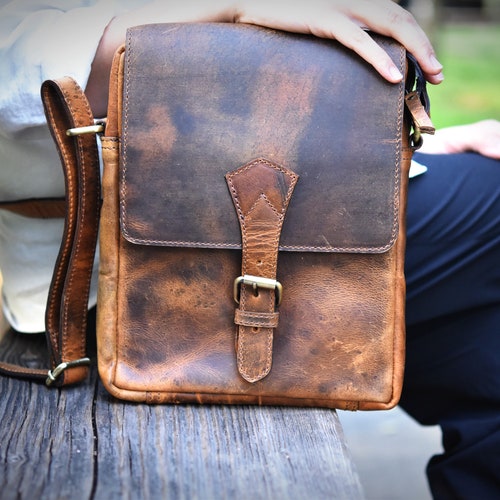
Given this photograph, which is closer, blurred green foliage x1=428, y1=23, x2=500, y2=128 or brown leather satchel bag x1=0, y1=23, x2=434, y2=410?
brown leather satchel bag x1=0, y1=23, x2=434, y2=410

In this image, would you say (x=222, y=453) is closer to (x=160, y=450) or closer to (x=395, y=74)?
(x=160, y=450)

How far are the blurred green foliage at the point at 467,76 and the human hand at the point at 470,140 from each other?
4895 mm

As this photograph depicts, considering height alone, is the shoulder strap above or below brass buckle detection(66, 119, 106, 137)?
below

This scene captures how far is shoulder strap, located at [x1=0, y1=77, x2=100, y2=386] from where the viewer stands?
4.55ft

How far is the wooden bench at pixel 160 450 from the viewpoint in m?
1.16

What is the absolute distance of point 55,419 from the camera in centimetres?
136

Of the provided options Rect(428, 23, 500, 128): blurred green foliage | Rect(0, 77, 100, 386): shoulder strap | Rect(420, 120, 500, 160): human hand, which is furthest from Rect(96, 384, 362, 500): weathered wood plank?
Rect(428, 23, 500, 128): blurred green foliage

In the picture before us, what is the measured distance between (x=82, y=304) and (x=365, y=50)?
0.66m

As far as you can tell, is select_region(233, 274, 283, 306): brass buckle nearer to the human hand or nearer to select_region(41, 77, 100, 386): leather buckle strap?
select_region(41, 77, 100, 386): leather buckle strap

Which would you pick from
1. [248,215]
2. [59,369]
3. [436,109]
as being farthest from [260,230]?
[436,109]

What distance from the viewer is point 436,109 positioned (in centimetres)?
748

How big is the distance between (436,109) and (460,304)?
6020 mm

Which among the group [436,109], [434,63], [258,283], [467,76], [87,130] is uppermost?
[434,63]

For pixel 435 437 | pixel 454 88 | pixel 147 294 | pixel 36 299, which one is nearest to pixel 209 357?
pixel 147 294
